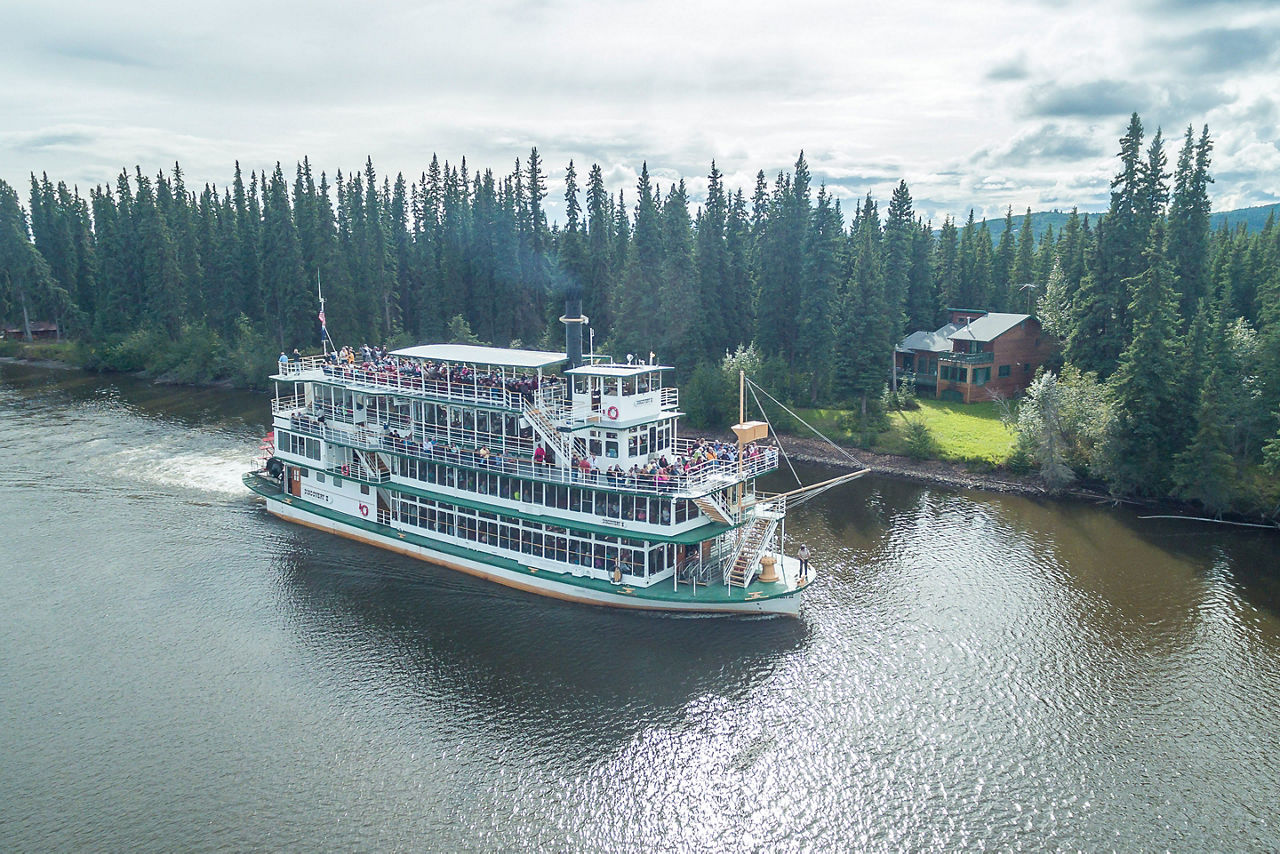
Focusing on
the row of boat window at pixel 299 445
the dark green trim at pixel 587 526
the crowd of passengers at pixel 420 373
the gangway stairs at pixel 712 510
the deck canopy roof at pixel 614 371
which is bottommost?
the dark green trim at pixel 587 526

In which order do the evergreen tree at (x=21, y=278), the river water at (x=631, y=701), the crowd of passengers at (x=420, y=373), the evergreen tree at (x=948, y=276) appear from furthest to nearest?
1. the evergreen tree at (x=21, y=278)
2. the evergreen tree at (x=948, y=276)
3. the crowd of passengers at (x=420, y=373)
4. the river water at (x=631, y=701)

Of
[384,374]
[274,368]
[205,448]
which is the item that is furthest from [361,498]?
[274,368]

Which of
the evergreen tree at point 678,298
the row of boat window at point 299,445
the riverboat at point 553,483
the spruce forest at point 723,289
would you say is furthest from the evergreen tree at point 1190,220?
the row of boat window at point 299,445

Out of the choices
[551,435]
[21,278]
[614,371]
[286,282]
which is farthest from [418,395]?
[21,278]

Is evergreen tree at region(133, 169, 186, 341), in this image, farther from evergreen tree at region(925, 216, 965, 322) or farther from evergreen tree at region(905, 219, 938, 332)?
evergreen tree at region(925, 216, 965, 322)

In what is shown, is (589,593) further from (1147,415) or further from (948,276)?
(948,276)

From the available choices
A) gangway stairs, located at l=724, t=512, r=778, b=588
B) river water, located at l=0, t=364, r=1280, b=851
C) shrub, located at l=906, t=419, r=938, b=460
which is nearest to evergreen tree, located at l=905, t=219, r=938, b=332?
shrub, located at l=906, t=419, r=938, b=460

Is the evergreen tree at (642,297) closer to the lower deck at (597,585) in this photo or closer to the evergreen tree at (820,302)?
the evergreen tree at (820,302)
